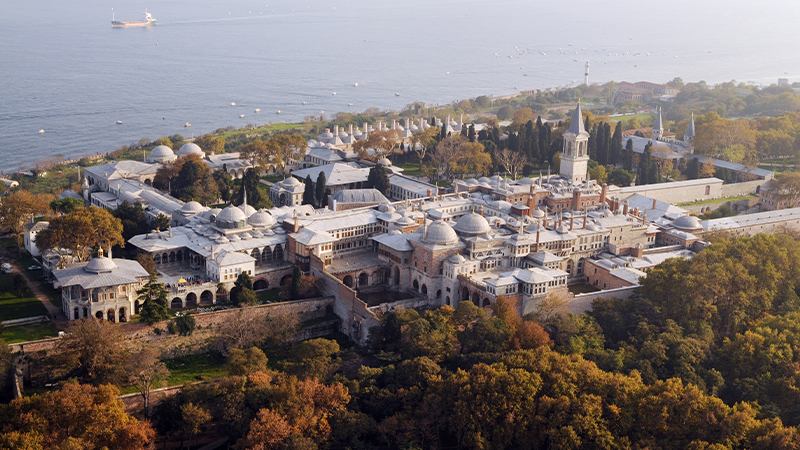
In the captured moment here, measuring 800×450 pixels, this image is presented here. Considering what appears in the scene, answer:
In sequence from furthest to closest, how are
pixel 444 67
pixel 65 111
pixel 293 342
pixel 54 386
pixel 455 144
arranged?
pixel 444 67 → pixel 65 111 → pixel 455 144 → pixel 293 342 → pixel 54 386

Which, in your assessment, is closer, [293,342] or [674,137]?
[293,342]


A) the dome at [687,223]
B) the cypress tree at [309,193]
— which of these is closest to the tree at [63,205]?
the cypress tree at [309,193]

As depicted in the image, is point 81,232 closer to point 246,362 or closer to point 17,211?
point 17,211

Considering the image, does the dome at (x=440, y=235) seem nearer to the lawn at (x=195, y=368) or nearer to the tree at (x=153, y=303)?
the lawn at (x=195, y=368)

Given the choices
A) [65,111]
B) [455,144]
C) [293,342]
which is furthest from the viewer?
[65,111]

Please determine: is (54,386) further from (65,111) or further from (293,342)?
(65,111)

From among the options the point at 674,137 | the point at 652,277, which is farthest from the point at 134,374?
the point at 674,137
